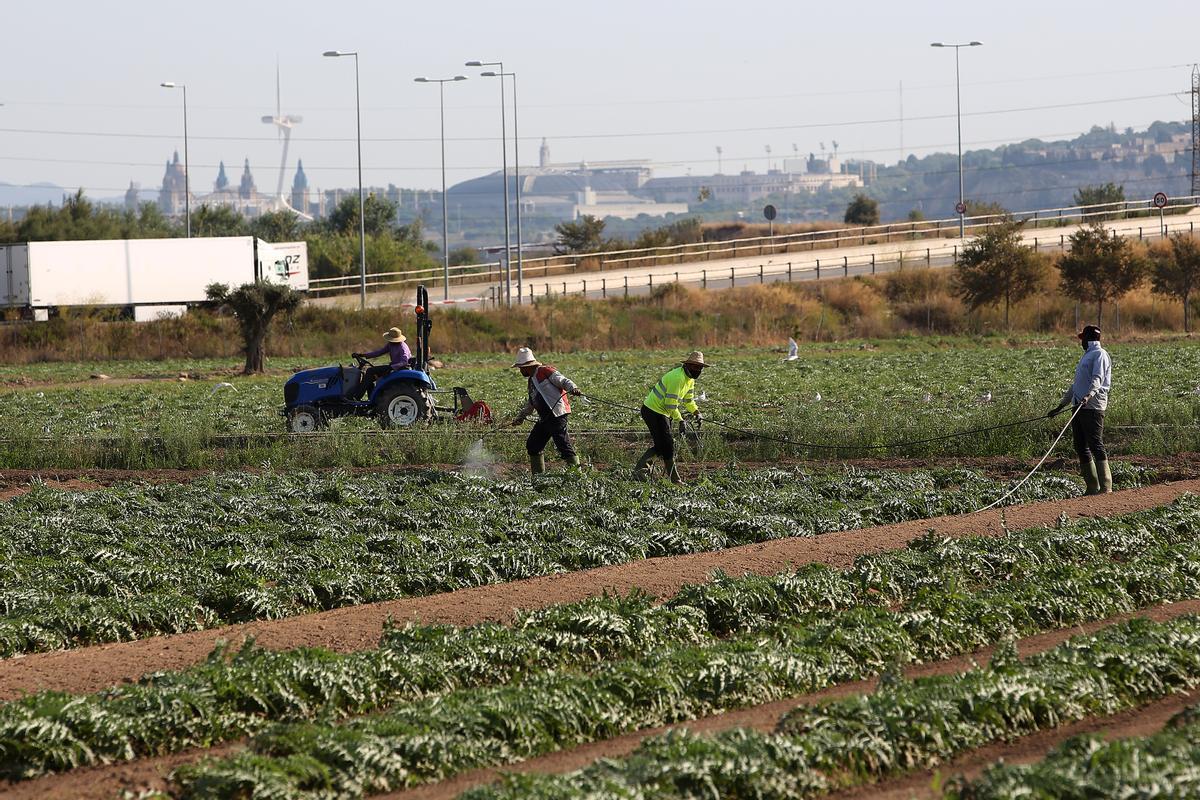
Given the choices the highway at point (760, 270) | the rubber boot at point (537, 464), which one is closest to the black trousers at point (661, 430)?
the rubber boot at point (537, 464)

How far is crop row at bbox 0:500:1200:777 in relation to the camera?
28.5 ft

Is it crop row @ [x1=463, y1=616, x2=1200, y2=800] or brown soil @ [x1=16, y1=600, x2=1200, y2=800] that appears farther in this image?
brown soil @ [x1=16, y1=600, x2=1200, y2=800]

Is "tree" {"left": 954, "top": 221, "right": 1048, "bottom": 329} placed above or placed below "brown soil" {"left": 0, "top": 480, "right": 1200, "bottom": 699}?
above

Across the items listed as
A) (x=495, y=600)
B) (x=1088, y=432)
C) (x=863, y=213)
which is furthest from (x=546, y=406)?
(x=863, y=213)

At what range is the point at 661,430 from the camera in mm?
18172

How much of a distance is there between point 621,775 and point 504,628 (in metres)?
3.36

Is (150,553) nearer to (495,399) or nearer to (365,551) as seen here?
(365,551)

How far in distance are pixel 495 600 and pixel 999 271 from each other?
4567cm

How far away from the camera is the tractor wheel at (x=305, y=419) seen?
76.6 ft

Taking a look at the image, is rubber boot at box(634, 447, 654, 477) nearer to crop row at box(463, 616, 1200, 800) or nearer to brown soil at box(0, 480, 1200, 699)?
brown soil at box(0, 480, 1200, 699)

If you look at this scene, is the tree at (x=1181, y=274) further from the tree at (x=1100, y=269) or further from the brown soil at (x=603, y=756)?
the brown soil at (x=603, y=756)

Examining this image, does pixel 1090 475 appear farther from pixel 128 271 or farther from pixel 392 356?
pixel 128 271

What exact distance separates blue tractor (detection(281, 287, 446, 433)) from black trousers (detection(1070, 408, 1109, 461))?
9.94m

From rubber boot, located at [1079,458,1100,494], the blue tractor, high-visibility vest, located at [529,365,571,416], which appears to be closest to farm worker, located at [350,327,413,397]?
the blue tractor
